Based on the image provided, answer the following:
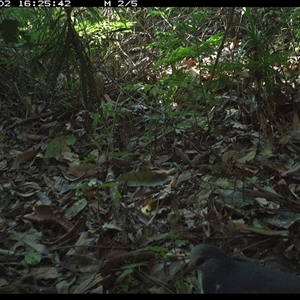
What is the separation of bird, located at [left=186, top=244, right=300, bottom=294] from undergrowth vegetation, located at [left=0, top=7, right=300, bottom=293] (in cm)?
17

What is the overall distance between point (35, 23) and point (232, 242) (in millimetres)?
2495

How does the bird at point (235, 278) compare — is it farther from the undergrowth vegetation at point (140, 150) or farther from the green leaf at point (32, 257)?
the green leaf at point (32, 257)

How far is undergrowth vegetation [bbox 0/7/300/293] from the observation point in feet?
8.39

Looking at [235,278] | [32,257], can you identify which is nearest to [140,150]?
[32,257]

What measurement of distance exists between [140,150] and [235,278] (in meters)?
1.87

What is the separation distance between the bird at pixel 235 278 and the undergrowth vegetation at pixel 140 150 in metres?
0.17

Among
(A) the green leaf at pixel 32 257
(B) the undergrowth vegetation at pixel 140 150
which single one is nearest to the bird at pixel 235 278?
(B) the undergrowth vegetation at pixel 140 150

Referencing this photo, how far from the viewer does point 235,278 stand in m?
Result: 1.86

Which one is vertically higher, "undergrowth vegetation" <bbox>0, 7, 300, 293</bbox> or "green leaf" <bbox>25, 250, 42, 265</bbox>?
"undergrowth vegetation" <bbox>0, 7, 300, 293</bbox>

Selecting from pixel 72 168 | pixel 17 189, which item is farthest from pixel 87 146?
pixel 17 189

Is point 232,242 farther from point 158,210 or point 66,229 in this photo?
point 66,229

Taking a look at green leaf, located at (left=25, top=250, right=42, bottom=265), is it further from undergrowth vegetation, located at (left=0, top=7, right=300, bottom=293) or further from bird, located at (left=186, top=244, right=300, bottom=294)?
bird, located at (left=186, top=244, right=300, bottom=294)

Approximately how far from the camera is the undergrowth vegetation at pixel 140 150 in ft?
8.39

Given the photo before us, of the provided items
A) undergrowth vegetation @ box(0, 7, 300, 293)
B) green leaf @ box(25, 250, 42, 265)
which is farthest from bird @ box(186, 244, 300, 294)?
green leaf @ box(25, 250, 42, 265)
